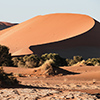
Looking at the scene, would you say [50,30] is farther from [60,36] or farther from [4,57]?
[4,57]

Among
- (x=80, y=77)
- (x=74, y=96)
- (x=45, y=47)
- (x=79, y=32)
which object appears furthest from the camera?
(x=79, y=32)

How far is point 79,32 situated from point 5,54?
165ft

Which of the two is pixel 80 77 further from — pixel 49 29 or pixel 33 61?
pixel 49 29

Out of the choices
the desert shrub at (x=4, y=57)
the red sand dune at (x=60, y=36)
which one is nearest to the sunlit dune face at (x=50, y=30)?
the red sand dune at (x=60, y=36)

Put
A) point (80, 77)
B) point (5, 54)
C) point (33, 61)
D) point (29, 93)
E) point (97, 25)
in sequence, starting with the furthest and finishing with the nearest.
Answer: point (97, 25)
point (33, 61)
point (5, 54)
point (80, 77)
point (29, 93)

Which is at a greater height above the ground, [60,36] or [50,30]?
[50,30]

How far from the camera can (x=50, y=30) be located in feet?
291

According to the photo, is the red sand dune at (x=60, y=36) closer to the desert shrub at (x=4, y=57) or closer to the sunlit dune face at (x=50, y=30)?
the sunlit dune face at (x=50, y=30)

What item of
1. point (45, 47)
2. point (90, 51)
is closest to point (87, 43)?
point (90, 51)

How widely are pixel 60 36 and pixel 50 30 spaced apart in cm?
925

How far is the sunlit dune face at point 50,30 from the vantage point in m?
80.2

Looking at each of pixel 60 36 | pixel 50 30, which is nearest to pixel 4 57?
pixel 60 36

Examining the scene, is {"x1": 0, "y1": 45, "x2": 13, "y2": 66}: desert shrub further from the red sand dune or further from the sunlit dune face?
the sunlit dune face

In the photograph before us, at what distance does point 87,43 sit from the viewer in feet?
248
